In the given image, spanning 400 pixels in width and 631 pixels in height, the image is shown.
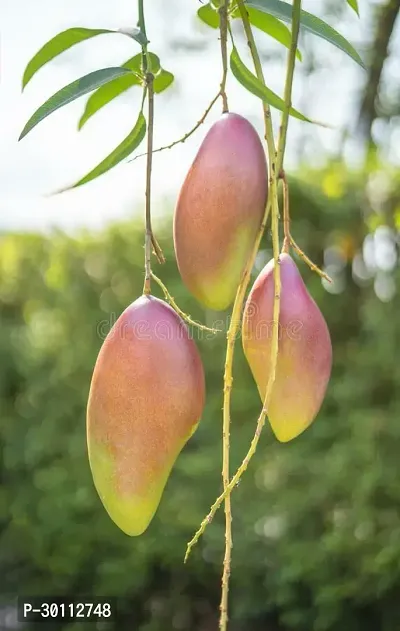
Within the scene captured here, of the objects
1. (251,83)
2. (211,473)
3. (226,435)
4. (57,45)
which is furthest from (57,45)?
(211,473)

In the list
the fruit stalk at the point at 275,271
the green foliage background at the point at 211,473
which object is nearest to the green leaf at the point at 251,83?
the fruit stalk at the point at 275,271

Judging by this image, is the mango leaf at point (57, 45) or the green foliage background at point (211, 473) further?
the green foliage background at point (211, 473)

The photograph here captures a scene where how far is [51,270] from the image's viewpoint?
1893 millimetres

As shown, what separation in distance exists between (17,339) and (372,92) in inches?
62.7

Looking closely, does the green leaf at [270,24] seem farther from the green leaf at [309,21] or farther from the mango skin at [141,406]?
the mango skin at [141,406]

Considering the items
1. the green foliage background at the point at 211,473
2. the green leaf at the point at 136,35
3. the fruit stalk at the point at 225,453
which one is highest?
the green leaf at the point at 136,35

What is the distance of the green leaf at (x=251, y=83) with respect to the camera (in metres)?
0.33

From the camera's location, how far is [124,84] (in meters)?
0.40

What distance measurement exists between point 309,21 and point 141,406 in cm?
20

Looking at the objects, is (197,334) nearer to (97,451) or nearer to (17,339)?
(17,339)

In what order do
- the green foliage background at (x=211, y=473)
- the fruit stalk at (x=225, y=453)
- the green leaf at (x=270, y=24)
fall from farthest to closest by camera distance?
1. the green foliage background at (x=211, y=473)
2. the green leaf at (x=270, y=24)
3. the fruit stalk at (x=225, y=453)

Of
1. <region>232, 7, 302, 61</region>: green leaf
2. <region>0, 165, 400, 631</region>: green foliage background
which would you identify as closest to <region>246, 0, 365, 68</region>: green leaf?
<region>232, 7, 302, 61</region>: green leaf

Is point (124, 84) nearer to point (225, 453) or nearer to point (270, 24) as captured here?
point (270, 24)

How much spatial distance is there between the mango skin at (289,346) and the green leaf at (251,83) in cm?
7
